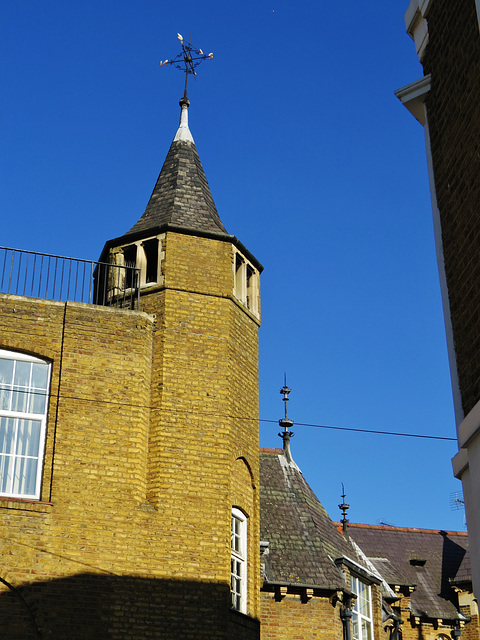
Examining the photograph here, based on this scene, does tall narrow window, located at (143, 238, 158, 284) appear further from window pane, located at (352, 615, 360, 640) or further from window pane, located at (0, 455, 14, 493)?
window pane, located at (352, 615, 360, 640)

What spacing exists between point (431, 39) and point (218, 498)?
28.4 ft

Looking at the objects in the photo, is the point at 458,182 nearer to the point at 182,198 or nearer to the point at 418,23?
the point at 418,23

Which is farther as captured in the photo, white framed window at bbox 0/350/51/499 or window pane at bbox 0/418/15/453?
window pane at bbox 0/418/15/453

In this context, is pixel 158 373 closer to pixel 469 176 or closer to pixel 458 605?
pixel 469 176

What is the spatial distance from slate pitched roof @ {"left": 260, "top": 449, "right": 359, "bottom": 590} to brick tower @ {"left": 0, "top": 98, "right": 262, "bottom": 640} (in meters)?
2.72

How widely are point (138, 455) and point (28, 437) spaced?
1907 mm

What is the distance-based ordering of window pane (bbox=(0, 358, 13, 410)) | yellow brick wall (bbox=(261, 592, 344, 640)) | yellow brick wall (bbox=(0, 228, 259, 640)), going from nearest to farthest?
yellow brick wall (bbox=(0, 228, 259, 640)) → window pane (bbox=(0, 358, 13, 410)) → yellow brick wall (bbox=(261, 592, 344, 640))

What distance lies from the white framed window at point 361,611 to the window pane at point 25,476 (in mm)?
8729

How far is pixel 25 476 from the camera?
15.2m

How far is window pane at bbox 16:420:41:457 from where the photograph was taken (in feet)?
50.4

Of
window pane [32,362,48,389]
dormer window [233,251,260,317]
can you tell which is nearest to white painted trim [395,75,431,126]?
dormer window [233,251,260,317]

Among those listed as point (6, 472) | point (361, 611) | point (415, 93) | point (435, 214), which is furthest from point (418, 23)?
point (361, 611)

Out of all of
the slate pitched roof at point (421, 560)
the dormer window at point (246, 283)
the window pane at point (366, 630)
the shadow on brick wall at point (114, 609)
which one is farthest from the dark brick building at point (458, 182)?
the slate pitched roof at point (421, 560)

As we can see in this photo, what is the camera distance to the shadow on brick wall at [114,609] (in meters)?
14.0
